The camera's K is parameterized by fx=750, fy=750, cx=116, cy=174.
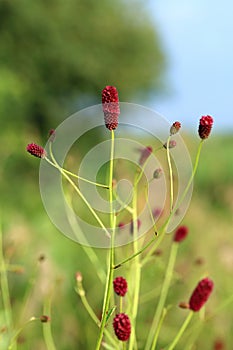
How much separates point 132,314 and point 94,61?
12.9m

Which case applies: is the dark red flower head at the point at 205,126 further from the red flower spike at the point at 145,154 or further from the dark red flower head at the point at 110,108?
the red flower spike at the point at 145,154

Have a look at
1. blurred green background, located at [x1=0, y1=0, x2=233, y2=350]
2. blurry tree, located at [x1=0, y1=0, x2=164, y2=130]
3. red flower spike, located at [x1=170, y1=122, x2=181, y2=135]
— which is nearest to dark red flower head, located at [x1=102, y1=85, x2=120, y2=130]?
red flower spike, located at [x1=170, y1=122, x2=181, y2=135]

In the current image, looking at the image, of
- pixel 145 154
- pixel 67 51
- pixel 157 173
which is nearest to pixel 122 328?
pixel 157 173

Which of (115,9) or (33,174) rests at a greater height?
(115,9)

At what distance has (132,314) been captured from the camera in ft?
4.24

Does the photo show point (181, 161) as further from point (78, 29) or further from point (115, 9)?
point (115, 9)

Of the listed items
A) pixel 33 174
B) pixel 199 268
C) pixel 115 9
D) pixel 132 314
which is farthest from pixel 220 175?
pixel 132 314

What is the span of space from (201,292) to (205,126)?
322mm

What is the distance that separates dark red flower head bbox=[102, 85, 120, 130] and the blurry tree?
9955 millimetres

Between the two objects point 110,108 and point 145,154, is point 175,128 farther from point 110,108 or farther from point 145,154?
point 145,154

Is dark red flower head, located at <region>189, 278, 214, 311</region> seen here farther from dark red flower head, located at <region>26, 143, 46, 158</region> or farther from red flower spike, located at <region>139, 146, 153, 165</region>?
dark red flower head, located at <region>26, 143, 46, 158</region>

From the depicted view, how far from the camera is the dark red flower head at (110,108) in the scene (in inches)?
39.0

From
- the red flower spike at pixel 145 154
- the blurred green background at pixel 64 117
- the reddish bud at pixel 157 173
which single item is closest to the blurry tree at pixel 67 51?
the blurred green background at pixel 64 117

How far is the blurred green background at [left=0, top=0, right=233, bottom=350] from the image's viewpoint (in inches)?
122
